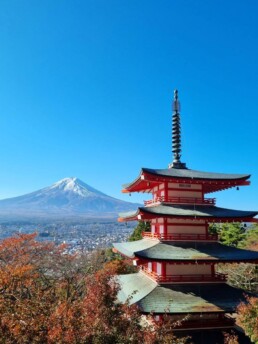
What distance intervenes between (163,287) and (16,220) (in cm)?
14644

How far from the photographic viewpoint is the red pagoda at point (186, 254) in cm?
1384

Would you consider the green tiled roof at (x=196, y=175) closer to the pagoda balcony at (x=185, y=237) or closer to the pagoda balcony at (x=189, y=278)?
the pagoda balcony at (x=185, y=237)

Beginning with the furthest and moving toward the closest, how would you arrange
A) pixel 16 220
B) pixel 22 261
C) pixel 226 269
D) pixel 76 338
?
1. pixel 16 220
2. pixel 226 269
3. pixel 22 261
4. pixel 76 338

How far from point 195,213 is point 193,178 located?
66.6 inches

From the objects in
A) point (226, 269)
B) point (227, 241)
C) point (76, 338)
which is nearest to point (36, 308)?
point (76, 338)

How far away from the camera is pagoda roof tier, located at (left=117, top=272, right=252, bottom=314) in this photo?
43.5 ft

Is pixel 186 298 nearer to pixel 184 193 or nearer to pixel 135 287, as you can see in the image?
pixel 135 287

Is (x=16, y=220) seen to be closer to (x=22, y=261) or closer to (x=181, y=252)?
(x=22, y=261)

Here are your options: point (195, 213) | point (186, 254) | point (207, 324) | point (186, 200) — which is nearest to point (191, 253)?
point (186, 254)

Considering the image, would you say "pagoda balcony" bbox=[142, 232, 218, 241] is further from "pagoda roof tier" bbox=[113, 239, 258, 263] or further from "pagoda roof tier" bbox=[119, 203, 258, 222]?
"pagoda roof tier" bbox=[119, 203, 258, 222]

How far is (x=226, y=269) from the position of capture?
108ft

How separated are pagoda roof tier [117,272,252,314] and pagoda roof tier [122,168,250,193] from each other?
15.7 ft

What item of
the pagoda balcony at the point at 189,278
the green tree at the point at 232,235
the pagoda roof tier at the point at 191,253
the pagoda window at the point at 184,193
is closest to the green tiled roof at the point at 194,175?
the pagoda window at the point at 184,193

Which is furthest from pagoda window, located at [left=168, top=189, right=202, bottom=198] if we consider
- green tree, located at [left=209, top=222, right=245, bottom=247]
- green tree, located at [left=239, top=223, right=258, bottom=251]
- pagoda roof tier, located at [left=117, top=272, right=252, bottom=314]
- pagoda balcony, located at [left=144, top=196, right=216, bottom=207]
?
green tree, located at [left=209, top=222, right=245, bottom=247]
